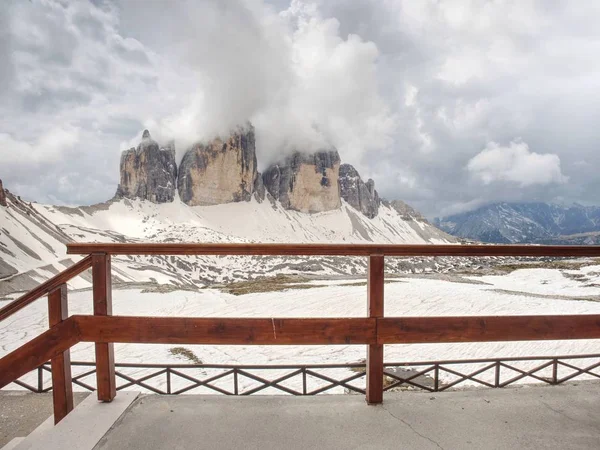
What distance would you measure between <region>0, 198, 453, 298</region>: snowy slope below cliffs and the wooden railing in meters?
22.7

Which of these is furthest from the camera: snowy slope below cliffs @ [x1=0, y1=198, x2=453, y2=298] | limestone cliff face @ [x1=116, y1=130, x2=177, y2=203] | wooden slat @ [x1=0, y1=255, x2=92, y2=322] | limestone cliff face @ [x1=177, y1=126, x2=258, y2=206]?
limestone cliff face @ [x1=177, y1=126, x2=258, y2=206]

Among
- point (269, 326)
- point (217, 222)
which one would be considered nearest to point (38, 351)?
point (269, 326)

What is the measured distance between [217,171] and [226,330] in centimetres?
14930

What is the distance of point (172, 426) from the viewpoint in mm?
3232

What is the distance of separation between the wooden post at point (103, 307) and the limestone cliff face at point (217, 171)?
14452 centimetres

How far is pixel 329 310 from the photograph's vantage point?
1958 cm

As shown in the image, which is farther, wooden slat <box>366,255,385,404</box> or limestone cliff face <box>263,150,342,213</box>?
limestone cliff face <box>263,150,342,213</box>

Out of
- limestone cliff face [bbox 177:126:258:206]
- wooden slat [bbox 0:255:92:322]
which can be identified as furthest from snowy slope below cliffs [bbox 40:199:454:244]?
wooden slat [bbox 0:255:92:322]

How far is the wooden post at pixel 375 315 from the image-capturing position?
10.9 feet

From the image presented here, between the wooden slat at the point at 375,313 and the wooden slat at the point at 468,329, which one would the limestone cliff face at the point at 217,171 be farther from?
the wooden slat at the point at 468,329

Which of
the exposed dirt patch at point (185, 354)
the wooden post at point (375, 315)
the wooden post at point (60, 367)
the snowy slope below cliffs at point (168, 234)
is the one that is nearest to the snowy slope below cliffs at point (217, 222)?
the snowy slope below cliffs at point (168, 234)

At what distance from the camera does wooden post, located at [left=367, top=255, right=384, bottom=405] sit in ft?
10.9

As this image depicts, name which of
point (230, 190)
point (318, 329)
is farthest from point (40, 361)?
point (230, 190)

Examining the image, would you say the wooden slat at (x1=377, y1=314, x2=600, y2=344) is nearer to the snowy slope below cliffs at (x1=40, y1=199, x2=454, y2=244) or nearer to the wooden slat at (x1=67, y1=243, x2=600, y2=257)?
the wooden slat at (x1=67, y1=243, x2=600, y2=257)
